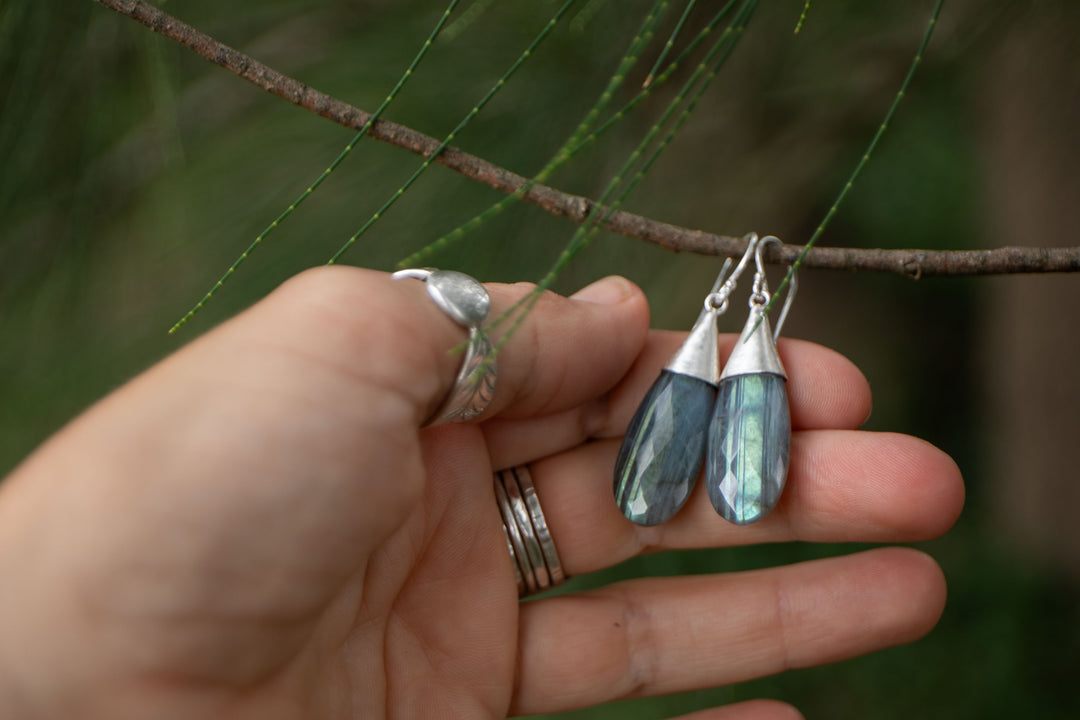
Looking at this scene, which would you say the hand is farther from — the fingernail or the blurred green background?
the blurred green background

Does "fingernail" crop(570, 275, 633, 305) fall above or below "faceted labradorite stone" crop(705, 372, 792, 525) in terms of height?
above

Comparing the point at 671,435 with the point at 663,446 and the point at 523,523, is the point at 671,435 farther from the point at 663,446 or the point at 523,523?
the point at 523,523

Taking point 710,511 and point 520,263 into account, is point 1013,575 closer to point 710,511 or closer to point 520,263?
point 710,511

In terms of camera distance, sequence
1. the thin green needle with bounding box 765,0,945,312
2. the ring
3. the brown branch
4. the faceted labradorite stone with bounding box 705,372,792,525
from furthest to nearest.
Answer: the ring → the faceted labradorite stone with bounding box 705,372,792,525 → the brown branch → the thin green needle with bounding box 765,0,945,312

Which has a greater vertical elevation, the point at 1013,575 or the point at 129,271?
the point at 1013,575

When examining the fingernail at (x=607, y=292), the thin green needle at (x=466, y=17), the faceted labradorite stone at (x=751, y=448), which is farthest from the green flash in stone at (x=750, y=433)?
the thin green needle at (x=466, y=17)

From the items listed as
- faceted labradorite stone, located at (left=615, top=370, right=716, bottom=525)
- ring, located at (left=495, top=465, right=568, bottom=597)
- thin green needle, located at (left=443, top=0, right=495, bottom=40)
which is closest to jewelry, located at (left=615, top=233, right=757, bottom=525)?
faceted labradorite stone, located at (left=615, top=370, right=716, bottom=525)

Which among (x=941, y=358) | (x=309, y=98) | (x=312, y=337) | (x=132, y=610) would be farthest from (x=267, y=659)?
(x=941, y=358)

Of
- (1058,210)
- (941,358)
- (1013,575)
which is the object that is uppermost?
(1058,210)
